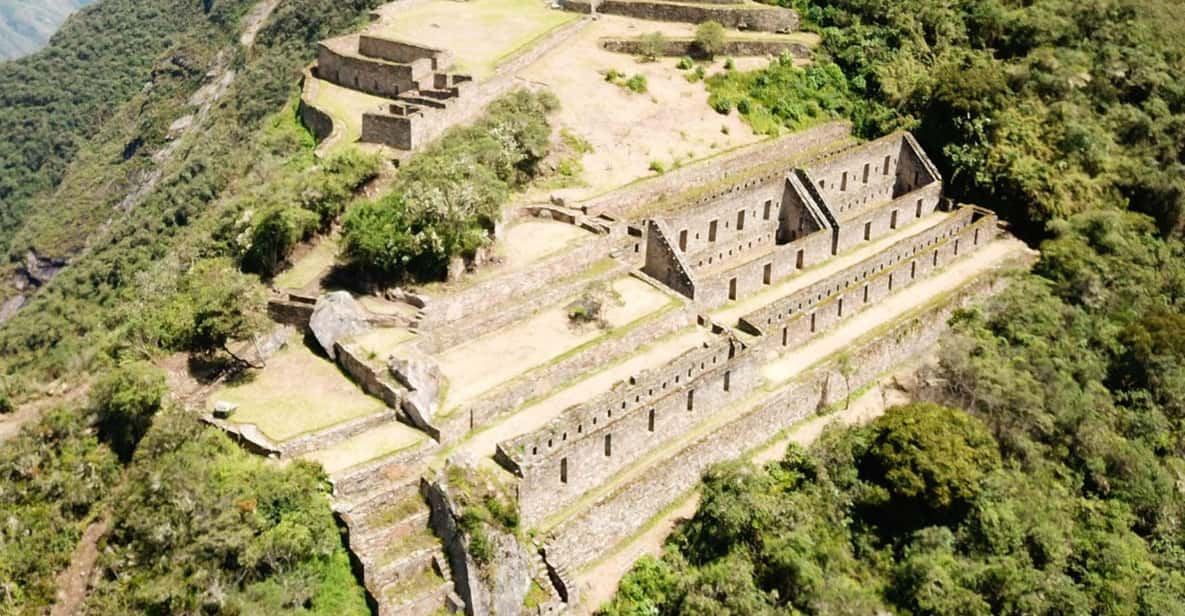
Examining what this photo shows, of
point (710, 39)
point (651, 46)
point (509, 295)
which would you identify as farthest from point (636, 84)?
point (509, 295)

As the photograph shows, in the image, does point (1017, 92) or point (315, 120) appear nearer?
point (315, 120)

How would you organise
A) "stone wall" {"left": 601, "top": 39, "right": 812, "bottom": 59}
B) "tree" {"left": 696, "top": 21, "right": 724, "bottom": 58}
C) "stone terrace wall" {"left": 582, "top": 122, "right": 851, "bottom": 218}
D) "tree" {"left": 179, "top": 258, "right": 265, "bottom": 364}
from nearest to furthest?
"tree" {"left": 179, "top": 258, "right": 265, "bottom": 364} < "stone terrace wall" {"left": 582, "top": 122, "right": 851, "bottom": 218} < "tree" {"left": 696, "top": 21, "right": 724, "bottom": 58} < "stone wall" {"left": 601, "top": 39, "right": 812, "bottom": 59}

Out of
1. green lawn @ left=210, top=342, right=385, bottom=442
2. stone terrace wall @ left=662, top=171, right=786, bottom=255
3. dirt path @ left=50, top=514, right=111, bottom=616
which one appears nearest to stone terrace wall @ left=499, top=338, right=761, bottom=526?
green lawn @ left=210, top=342, right=385, bottom=442

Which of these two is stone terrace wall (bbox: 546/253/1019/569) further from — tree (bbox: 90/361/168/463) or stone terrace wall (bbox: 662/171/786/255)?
tree (bbox: 90/361/168/463)

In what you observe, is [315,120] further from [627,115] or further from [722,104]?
[722,104]

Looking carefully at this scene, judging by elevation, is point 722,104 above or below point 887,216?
above

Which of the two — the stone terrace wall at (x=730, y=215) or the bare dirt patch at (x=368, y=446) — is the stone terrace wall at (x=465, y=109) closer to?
the stone terrace wall at (x=730, y=215)

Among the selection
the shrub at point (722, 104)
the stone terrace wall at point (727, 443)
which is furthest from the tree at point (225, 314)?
the shrub at point (722, 104)
